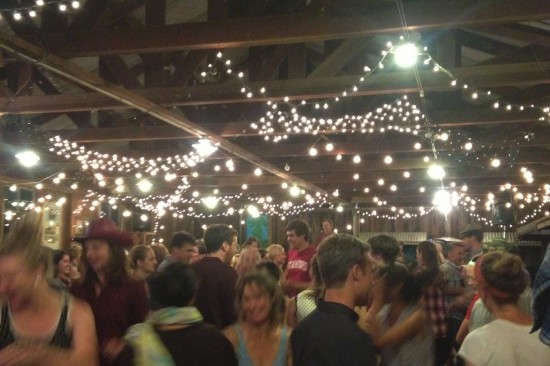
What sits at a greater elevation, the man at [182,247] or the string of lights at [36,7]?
the string of lights at [36,7]

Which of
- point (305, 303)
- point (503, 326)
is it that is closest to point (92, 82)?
point (305, 303)

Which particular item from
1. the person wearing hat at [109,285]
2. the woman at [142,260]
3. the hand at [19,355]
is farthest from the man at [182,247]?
the hand at [19,355]

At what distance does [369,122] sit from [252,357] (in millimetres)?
5620

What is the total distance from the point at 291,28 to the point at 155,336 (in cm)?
306

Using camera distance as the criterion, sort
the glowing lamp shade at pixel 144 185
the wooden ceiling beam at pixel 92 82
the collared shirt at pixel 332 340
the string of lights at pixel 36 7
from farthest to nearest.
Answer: the glowing lamp shade at pixel 144 185, the wooden ceiling beam at pixel 92 82, the string of lights at pixel 36 7, the collared shirt at pixel 332 340

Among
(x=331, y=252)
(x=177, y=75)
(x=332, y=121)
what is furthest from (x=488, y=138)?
(x=331, y=252)

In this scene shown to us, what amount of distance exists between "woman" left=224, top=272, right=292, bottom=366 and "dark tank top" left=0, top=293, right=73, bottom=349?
1.06m

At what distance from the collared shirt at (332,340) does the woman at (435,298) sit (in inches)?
34.3

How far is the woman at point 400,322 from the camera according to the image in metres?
2.63

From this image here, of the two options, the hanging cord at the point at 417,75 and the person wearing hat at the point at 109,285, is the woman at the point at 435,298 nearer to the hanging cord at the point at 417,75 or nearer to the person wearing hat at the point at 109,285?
the person wearing hat at the point at 109,285

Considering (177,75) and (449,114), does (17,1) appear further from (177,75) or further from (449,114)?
(449,114)

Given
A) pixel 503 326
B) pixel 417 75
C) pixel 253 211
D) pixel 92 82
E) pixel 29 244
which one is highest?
pixel 417 75

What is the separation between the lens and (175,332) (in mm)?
2434

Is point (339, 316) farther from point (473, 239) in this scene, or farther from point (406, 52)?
point (473, 239)
